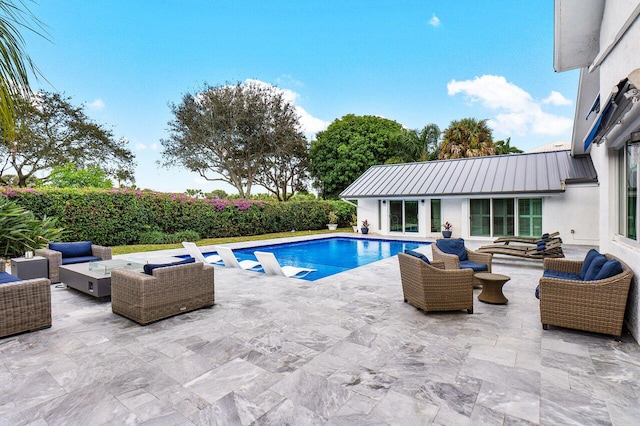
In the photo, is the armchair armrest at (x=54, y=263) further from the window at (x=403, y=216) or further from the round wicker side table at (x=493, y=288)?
the window at (x=403, y=216)

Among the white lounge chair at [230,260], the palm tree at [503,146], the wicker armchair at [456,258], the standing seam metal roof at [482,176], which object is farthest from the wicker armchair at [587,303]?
the palm tree at [503,146]

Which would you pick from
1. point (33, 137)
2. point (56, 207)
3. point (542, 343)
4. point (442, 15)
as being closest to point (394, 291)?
point (542, 343)

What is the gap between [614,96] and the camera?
354cm

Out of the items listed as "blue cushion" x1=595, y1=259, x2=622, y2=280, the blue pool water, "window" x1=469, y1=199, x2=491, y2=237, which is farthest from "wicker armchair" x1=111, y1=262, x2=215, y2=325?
"window" x1=469, y1=199, x2=491, y2=237

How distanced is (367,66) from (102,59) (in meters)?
14.9

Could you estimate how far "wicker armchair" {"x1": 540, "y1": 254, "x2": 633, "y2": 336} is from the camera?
12.5ft

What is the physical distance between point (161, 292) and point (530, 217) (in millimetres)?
15114

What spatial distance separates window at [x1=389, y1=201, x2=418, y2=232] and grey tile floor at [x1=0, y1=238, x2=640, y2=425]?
40.8 ft

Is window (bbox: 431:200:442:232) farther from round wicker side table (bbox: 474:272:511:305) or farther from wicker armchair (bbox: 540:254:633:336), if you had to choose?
wicker armchair (bbox: 540:254:633:336)

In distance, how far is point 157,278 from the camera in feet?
14.9

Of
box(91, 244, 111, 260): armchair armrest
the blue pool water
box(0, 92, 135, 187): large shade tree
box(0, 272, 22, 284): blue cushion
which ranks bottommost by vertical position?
the blue pool water

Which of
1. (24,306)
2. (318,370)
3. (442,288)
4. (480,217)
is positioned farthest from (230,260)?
(480,217)

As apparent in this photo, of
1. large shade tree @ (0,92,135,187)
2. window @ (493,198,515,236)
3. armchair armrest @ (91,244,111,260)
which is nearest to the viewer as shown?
armchair armrest @ (91,244,111,260)

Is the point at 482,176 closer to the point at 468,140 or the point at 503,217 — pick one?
the point at 503,217
